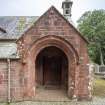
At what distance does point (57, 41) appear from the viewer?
17.7 m

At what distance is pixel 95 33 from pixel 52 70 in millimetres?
34776

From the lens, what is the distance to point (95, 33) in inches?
2223

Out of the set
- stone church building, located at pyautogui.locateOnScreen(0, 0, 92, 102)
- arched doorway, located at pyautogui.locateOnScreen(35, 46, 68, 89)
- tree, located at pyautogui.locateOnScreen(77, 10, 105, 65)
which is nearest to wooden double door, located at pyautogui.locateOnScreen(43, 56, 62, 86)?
arched doorway, located at pyautogui.locateOnScreen(35, 46, 68, 89)

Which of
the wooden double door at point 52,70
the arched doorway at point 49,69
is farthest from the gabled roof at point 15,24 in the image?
the wooden double door at point 52,70

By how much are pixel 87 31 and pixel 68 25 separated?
134 ft

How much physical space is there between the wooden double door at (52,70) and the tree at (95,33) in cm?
3071

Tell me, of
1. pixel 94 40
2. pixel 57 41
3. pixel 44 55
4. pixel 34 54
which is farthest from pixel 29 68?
pixel 94 40

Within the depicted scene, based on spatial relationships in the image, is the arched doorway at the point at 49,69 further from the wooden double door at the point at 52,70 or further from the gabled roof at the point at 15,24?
the gabled roof at the point at 15,24

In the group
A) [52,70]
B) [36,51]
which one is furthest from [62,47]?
[52,70]

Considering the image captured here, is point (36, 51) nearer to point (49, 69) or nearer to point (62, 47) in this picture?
point (62, 47)

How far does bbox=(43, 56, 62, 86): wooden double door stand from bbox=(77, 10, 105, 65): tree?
101 ft

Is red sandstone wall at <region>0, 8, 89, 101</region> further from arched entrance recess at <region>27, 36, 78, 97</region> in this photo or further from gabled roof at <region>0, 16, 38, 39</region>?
gabled roof at <region>0, 16, 38, 39</region>

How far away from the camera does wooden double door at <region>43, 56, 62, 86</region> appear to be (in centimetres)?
2347

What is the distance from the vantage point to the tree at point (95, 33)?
5572cm
